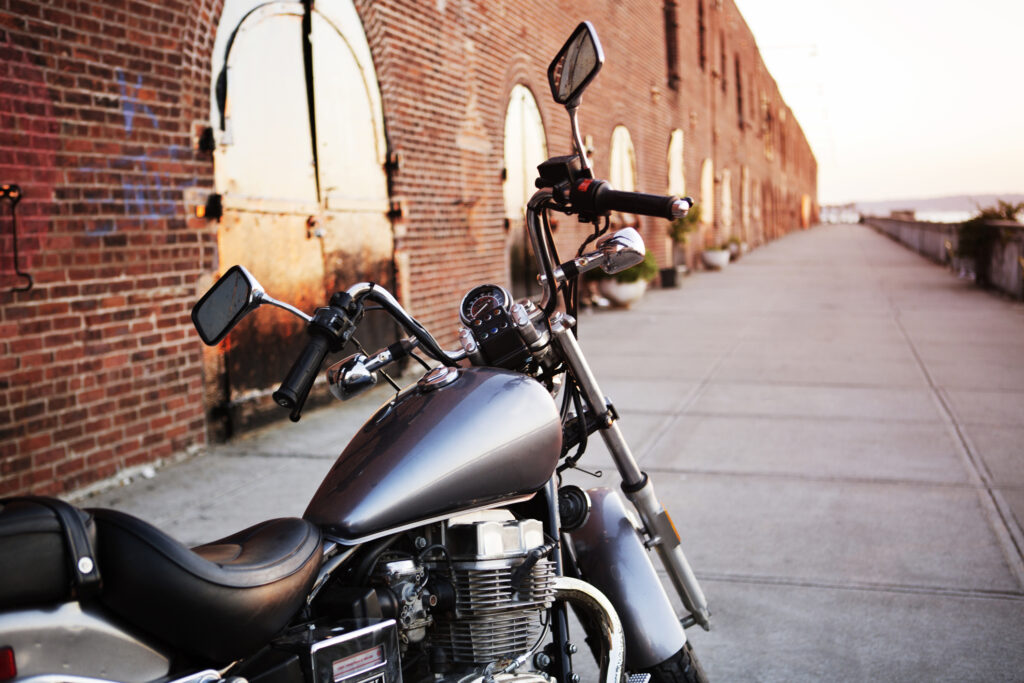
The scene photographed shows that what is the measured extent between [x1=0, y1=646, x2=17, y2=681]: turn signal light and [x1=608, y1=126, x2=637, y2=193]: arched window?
15036 mm

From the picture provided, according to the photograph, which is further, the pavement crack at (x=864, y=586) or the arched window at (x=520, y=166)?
the arched window at (x=520, y=166)

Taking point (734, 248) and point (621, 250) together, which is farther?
point (734, 248)

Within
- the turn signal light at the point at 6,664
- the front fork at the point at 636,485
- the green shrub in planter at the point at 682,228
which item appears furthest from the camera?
the green shrub in planter at the point at 682,228

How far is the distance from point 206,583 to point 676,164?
21416 millimetres

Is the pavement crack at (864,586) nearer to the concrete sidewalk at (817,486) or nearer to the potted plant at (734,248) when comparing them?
the concrete sidewalk at (817,486)

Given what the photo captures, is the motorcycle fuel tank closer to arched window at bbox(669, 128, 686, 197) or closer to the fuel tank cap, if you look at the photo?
the fuel tank cap

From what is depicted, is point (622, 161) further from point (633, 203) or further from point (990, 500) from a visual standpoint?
point (633, 203)

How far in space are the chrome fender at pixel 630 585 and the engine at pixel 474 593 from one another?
0.41m

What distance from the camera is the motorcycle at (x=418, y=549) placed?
1.43m

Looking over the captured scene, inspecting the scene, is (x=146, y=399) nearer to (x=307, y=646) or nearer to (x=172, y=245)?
(x=172, y=245)

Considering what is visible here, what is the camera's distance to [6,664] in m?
1.32

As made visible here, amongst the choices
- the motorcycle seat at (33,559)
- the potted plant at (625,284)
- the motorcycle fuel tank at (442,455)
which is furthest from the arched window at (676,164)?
the motorcycle seat at (33,559)

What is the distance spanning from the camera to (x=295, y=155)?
277 inches

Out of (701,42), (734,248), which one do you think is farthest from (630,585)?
(734,248)
